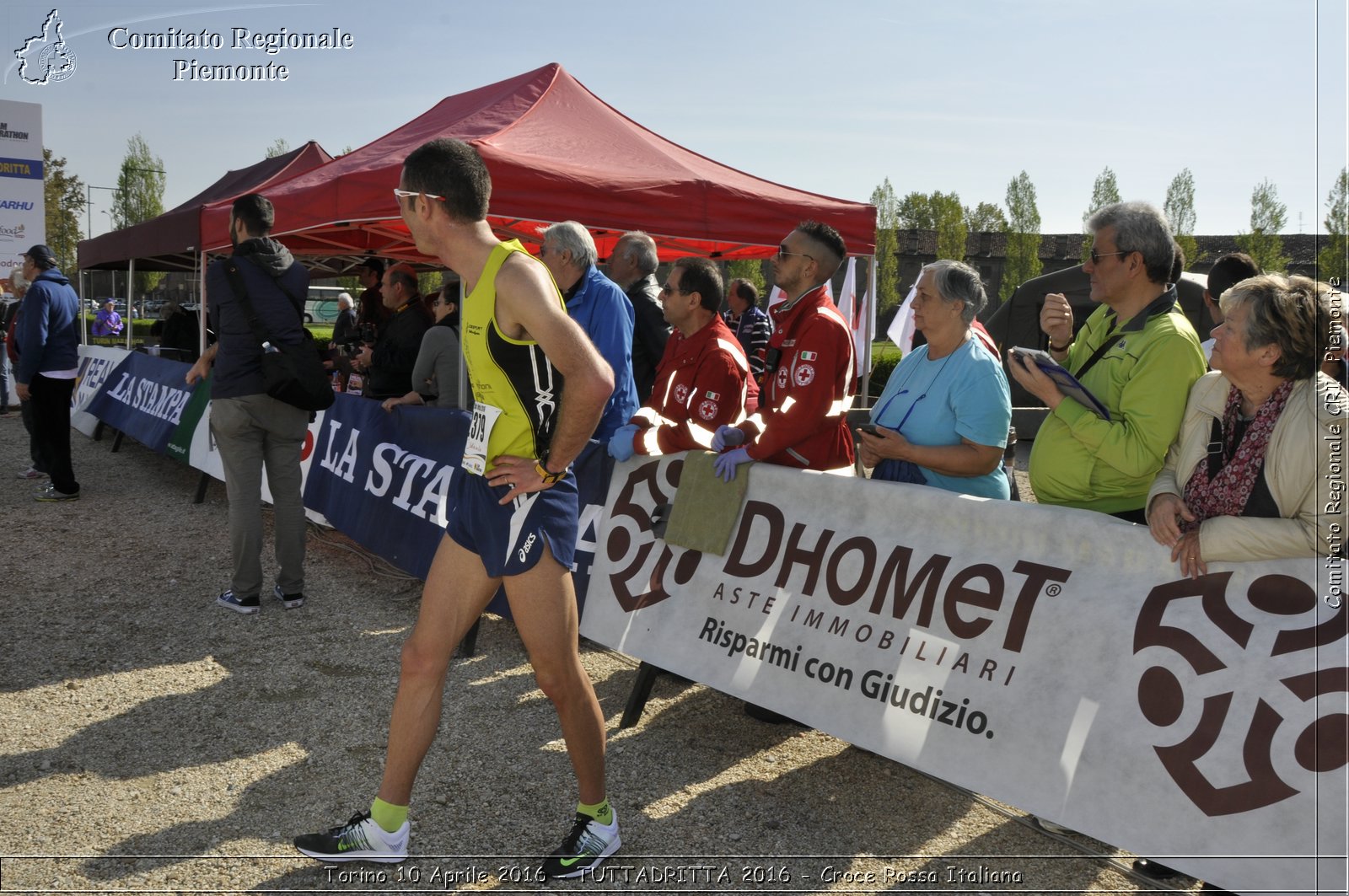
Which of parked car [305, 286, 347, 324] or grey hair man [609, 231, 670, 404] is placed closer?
grey hair man [609, 231, 670, 404]

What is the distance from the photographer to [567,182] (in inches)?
249

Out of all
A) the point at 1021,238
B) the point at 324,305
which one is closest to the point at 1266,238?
the point at 1021,238

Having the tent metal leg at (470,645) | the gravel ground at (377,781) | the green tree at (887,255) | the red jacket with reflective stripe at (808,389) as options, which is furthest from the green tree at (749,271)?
the red jacket with reflective stripe at (808,389)

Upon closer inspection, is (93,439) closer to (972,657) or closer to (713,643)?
(713,643)

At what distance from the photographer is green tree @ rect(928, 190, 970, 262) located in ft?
174

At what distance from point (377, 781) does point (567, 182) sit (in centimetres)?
402

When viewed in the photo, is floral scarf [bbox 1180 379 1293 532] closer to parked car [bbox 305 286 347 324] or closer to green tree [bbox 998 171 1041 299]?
parked car [bbox 305 286 347 324]

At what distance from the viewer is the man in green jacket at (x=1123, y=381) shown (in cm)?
304

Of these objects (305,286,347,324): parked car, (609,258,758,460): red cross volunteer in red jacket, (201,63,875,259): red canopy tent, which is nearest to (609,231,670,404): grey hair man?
(201,63,875,259): red canopy tent

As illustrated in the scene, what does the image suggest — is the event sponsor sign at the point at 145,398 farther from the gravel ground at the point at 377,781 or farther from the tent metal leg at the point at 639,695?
the tent metal leg at the point at 639,695

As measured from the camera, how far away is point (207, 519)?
310 inches

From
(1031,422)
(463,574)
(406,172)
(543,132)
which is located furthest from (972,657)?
(1031,422)

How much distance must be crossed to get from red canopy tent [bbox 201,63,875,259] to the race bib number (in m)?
3.39

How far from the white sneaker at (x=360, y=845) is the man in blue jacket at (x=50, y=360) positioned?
6.96 metres
